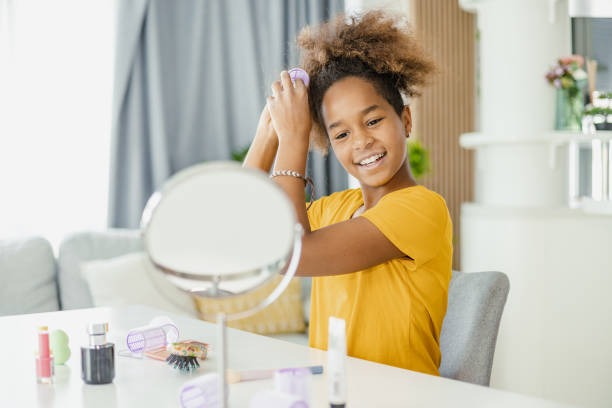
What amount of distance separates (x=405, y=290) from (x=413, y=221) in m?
0.12

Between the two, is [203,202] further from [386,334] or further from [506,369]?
[506,369]

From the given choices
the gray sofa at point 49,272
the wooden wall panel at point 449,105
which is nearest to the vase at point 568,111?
the wooden wall panel at point 449,105

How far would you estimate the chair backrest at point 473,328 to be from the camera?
117 cm

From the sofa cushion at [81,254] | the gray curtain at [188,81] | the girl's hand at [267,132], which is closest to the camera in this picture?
the girl's hand at [267,132]

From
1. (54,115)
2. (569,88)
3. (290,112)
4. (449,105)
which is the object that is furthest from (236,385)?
(449,105)

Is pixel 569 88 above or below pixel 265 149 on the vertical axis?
above

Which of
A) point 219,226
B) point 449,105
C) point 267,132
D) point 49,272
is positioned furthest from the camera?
point 449,105

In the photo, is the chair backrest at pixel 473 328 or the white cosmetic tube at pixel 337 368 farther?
the chair backrest at pixel 473 328

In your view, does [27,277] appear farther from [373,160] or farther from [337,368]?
[337,368]

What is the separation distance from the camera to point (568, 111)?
283 cm

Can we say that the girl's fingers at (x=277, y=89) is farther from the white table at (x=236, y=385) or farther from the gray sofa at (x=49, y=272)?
the gray sofa at (x=49, y=272)

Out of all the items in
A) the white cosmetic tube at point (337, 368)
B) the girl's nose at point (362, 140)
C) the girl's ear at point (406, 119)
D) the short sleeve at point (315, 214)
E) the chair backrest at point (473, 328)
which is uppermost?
the girl's ear at point (406, 119)

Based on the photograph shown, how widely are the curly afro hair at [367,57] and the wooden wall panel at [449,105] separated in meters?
2.57

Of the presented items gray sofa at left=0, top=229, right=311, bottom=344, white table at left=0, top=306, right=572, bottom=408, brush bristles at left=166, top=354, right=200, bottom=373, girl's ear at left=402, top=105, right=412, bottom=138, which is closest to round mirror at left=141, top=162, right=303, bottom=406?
white table at left=0, top=306, right=572, bottom=408
